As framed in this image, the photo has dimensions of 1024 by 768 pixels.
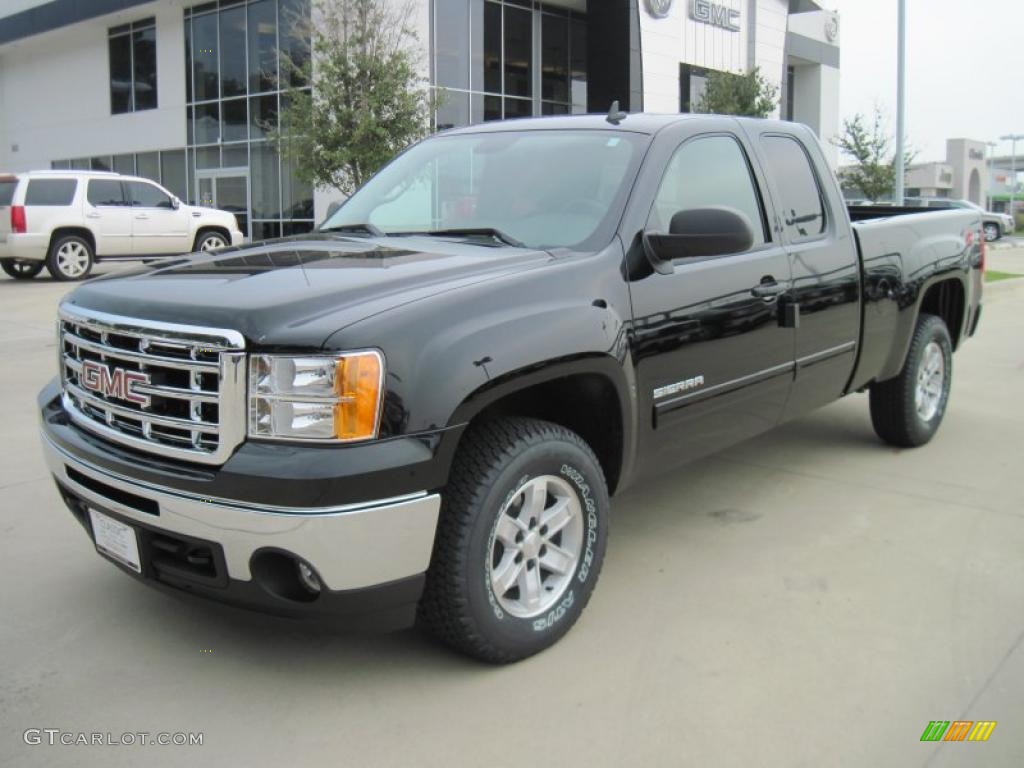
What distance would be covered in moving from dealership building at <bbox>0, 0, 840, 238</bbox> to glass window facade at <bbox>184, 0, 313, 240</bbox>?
0.05m

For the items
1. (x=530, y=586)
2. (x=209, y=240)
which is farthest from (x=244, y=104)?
(x=530, y=586)

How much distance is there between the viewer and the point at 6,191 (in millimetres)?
16750

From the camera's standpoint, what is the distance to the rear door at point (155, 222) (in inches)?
706

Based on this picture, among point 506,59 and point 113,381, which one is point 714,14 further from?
point 113,381

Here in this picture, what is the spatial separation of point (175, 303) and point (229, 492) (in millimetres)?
635

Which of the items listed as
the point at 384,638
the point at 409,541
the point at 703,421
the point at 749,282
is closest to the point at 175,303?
the point at 409,541

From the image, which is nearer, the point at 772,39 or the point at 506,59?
the point at 506,59

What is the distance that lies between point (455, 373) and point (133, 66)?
30.7 metres

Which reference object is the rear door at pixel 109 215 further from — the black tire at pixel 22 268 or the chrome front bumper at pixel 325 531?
the chrome front bumper at pixel 325 531

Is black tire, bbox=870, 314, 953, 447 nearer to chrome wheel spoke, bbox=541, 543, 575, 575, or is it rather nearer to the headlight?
chrome wheel spoke, bbox=541, 543, 575, 575

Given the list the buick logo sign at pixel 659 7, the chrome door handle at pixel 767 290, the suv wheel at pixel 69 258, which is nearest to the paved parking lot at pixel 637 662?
the chrome door handle at pixel 767 290

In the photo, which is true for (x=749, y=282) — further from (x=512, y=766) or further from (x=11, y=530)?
(x=11, y=530)

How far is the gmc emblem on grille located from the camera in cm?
290

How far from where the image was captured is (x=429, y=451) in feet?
9.00
